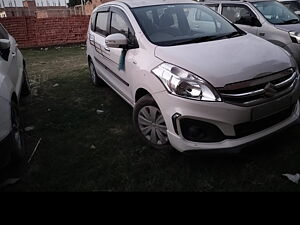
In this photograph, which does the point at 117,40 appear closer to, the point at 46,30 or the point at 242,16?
the point at 242,16

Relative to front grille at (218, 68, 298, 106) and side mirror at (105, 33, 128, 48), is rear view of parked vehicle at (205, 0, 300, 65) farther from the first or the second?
side mirror at (105, 33, 128, 48)

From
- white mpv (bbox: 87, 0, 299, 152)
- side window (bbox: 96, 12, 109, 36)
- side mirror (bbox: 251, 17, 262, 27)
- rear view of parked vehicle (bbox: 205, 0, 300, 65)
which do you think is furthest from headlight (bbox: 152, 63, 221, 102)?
side mirror (bbox: 251, 17, 262, 27)

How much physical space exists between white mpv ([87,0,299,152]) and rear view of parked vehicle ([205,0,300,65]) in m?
2.17

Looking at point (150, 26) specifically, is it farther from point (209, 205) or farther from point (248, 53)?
point (209, 205)

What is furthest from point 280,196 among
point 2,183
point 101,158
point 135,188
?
point 2,183

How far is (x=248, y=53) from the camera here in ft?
9.61

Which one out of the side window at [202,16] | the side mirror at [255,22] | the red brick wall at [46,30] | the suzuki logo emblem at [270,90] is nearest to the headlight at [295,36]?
the side mirror at [255,22]

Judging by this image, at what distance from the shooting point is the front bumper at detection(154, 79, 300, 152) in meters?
2.56

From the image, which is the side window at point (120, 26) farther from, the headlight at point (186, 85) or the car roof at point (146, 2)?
the headlight at point (186, 85)

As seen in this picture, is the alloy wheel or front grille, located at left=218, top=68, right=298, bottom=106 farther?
the alloy wheel

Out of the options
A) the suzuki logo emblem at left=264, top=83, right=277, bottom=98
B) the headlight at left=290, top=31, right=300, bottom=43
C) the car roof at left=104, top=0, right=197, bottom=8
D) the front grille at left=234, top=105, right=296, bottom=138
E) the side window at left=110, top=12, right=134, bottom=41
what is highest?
the car roof at left=104, top=0, right=197, bottom=8

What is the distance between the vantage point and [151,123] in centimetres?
321

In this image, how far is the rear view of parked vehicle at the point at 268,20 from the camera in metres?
5.37

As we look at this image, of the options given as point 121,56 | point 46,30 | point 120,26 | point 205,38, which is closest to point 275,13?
point 205,38
